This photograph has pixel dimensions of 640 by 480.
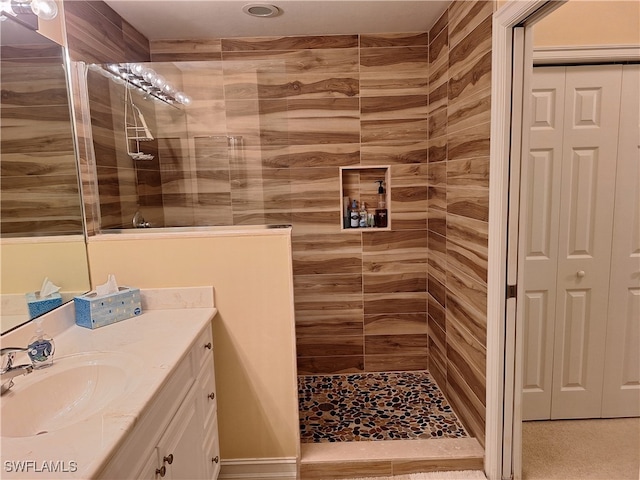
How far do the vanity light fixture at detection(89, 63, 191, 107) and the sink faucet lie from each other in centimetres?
153

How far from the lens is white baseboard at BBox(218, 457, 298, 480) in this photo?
81.4 inches

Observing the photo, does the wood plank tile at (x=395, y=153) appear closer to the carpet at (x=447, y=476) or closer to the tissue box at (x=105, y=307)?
the tissue box at (x=105, y=307)

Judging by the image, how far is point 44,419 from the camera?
1.20 meters

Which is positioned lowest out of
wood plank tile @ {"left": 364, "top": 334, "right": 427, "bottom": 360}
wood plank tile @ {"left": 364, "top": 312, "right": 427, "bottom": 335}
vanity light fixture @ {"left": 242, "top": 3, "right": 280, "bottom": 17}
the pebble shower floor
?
the pebble shower floor

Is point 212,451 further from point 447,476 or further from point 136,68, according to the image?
point 136,68

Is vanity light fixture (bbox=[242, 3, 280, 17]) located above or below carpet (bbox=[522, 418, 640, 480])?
above

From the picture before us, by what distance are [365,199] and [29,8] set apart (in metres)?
2.26

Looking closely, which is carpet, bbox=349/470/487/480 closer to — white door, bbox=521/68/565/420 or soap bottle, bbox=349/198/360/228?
white door, bbox=521/68/565/420

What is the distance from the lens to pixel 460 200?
2.35 metres

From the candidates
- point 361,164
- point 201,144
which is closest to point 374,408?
point 361,164

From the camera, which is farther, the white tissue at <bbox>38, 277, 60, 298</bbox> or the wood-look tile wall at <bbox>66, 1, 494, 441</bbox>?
the wood-look tile wall at <bbox>66, 1, 494, 441</bbox>

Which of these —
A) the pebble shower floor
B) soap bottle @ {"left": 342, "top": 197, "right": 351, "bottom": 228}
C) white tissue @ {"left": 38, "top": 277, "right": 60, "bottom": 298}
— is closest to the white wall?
white tissue @ {"left": 38, "top": 277, "right": 60, "bottom": 298}

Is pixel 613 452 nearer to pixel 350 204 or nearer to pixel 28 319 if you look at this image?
pixel 350 204

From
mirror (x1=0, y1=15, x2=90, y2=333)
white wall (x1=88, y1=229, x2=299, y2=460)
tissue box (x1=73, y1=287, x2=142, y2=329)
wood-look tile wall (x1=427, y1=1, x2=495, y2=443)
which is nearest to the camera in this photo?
mirror (x1=0, y1=15, x2=90, y2=333)
